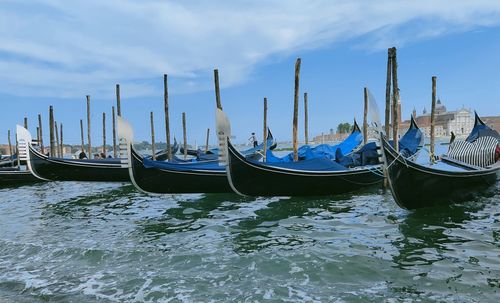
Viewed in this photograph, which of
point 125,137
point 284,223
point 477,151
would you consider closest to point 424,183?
point 284,223

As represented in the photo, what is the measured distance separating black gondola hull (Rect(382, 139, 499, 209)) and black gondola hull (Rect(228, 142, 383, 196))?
194cm

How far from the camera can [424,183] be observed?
587 cm

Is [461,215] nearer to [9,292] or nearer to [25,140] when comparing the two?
[9,292]

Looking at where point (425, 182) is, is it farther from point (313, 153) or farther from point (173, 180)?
point (313, 153)

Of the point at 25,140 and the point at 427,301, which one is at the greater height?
the point at 25,140

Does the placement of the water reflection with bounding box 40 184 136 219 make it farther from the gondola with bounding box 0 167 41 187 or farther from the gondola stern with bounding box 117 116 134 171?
the gondola with bounding box 0 167 41 187

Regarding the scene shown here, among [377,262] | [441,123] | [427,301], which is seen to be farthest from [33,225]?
[441,123]

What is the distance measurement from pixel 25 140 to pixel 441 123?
91.7 meters

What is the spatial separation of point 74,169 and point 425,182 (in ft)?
26.3

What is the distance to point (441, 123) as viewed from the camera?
9006 centimetres

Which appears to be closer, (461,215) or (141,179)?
(461,215)

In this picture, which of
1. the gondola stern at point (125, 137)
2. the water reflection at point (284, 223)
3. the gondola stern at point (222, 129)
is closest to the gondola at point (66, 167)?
the gondola stern at point (125, 137)

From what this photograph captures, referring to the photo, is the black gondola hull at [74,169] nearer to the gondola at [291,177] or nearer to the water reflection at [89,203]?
the water reflection at [89,203]

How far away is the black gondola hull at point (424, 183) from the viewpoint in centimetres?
559
